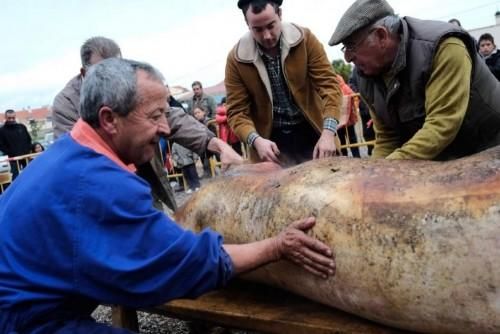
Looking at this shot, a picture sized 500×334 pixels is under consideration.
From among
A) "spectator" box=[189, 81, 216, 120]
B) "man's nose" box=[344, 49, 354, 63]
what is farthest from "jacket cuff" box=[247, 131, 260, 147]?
"spectator" box=[189, 81, 216, 120]

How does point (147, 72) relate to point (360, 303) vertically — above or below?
above

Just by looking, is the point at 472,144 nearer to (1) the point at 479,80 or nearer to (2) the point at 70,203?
(1) the point at 479,80

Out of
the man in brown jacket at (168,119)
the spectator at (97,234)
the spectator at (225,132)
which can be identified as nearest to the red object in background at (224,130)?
Result: the spectator at (225,132)

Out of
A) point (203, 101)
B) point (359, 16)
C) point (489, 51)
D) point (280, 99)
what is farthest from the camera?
point (203, 101)

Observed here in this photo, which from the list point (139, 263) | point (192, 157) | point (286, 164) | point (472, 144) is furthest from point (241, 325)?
point (192, 157)

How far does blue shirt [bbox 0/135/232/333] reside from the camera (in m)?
1.95

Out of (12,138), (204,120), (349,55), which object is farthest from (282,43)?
(12,138)

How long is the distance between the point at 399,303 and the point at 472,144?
135cm

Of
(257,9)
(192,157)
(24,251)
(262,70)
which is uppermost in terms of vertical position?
(257,9)

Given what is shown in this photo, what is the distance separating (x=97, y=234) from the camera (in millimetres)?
1949

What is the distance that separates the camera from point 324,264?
221 centimetres

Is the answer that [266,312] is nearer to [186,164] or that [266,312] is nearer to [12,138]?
[186,164]

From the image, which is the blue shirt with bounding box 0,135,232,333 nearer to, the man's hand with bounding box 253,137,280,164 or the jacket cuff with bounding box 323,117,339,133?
the man's hand with bounding box 253,137,280,164

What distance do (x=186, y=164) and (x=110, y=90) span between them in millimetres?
8168
